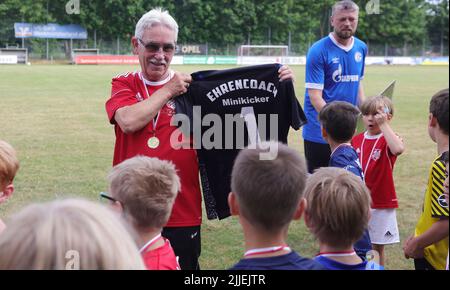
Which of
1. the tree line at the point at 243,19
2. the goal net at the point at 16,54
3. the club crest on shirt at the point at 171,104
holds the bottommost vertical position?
the club crest on shirt at the point at 171,104

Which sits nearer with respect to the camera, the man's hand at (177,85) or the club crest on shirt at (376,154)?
the man's hand at (177,85)

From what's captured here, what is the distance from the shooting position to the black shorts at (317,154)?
478cm

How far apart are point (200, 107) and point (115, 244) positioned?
211 cm

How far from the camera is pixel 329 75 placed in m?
4.84

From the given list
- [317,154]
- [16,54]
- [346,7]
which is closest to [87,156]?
[317,154]

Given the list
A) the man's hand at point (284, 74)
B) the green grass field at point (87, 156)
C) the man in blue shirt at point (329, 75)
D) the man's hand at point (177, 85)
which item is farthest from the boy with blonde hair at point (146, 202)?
the man in blue shirt at point (329, 75)

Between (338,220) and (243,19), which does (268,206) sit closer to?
(338,220)

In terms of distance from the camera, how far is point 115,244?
1.32 metres

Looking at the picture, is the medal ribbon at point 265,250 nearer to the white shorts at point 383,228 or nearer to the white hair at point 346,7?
the white shorts at point 383,228

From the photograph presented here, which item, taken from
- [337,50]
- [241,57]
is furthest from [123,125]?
[241,57]

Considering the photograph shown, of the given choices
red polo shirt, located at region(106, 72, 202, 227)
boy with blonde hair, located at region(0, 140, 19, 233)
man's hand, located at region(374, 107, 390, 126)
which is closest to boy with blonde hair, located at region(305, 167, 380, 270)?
red polo shirt, located at region(106, 72, 202, 227)

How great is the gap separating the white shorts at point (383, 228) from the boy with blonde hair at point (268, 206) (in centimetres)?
247
